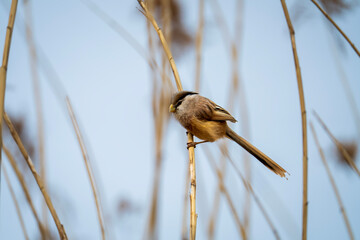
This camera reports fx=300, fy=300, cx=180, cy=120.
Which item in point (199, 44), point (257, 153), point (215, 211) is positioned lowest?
point (215, 211)

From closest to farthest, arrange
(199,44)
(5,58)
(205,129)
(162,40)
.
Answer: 1. (5,58)
2. (162,40)
3. (199,44)
4. (205,129)

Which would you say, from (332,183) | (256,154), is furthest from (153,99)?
(332,183)

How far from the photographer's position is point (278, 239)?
1.47 metres

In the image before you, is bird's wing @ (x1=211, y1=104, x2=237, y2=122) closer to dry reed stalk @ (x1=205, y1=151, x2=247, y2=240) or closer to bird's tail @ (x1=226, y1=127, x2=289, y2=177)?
bird's tail @ (x1=226, y1=127, x2=289, y2=177)

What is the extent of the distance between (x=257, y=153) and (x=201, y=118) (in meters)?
0.48

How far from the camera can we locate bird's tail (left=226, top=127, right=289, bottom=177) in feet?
6.19

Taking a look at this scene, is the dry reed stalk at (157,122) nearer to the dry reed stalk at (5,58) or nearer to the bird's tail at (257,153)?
the bird's tail at (257,153)

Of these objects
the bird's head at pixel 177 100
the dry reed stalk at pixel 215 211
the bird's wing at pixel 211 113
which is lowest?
the dry reed stalk at pixel 215 211

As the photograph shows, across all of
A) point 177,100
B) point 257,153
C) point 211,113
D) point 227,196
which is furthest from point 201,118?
point 227,196

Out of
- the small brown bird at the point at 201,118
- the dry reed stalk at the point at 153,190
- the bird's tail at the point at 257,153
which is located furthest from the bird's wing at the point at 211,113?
the dry reed stalk at the point at 153,190

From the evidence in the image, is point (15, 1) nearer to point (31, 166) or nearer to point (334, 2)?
point (31, 166)

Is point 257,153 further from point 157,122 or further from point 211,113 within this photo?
point 157,122

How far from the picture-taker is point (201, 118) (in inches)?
87.8

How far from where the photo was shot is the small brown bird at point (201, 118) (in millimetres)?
2184
